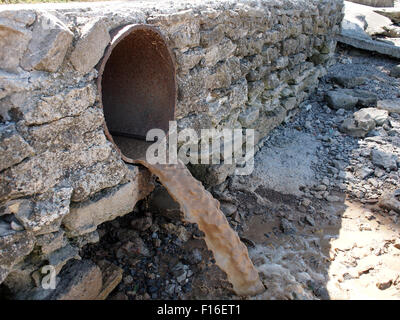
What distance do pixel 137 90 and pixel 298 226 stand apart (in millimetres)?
1824

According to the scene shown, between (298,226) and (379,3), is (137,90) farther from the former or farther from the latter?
(379,3)

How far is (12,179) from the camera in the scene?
5.48 feet

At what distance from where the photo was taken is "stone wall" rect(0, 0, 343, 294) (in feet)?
5.41

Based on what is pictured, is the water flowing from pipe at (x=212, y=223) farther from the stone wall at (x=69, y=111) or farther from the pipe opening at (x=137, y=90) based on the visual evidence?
the pipe opening at (x=137, y=90)

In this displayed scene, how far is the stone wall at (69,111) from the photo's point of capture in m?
1.65

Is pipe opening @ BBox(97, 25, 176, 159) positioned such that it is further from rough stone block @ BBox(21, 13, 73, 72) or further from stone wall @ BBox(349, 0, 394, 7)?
stone wall @ BBox(349, 0, 394, 7)

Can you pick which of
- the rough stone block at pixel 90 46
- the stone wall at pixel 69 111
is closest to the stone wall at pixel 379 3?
the stone wall at pixel 69 111

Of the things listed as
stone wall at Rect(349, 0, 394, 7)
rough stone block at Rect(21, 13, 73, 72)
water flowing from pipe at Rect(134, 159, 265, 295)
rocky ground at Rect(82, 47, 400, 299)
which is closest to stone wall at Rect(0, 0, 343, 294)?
rough stone block at Rect(21, 13, 73, 72)

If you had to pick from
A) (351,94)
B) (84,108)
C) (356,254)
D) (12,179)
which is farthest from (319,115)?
(12,179)

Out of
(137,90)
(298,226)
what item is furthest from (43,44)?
(298,226)

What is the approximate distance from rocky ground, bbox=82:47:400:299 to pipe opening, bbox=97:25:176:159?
568 millimetres

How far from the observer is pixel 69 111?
185 centimetres

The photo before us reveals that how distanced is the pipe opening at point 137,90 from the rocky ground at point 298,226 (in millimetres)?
568
